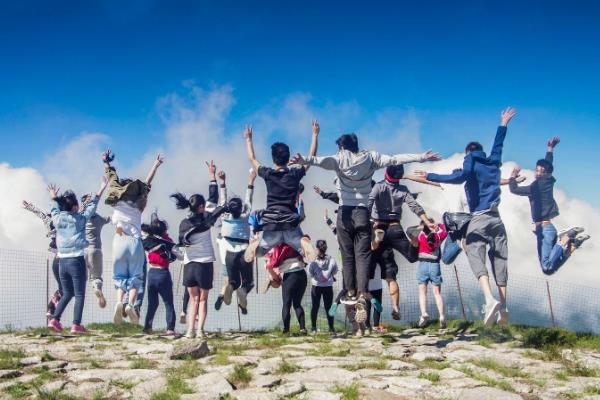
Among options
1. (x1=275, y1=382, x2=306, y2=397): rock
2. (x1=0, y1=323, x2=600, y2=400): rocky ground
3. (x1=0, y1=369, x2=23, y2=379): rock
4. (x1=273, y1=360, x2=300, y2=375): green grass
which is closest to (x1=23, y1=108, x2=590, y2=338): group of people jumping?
(x1=0, y1=323, x2=600, y2=400): rocky ground

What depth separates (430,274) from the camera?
10.9m

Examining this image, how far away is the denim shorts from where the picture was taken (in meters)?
10.9

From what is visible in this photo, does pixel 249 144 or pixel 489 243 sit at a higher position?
pixel 249 144

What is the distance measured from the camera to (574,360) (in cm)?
671

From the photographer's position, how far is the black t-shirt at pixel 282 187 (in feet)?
27.0

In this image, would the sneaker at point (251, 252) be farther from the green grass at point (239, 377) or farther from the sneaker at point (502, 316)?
the sneaker at point (502, 316)

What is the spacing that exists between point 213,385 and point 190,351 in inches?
60.1

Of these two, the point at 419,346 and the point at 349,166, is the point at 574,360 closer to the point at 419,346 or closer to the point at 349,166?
the point at 419,346

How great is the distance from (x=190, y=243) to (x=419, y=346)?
13.1 feet

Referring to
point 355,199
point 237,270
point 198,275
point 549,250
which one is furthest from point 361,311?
point 549,250

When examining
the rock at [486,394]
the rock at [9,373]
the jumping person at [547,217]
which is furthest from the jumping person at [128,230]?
the jumping person at [547,217]

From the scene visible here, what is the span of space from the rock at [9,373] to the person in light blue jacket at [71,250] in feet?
12.7

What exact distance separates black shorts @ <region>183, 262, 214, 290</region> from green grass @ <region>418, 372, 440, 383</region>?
14.3 feet

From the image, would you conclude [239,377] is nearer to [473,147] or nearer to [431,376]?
[431,376]
